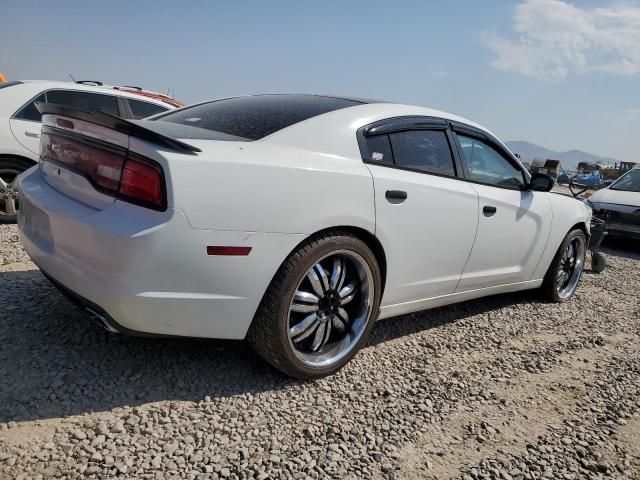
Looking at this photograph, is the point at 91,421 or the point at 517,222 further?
the point at 517,222

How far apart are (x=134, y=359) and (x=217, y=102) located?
175cm

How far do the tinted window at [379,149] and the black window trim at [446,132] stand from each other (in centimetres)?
2

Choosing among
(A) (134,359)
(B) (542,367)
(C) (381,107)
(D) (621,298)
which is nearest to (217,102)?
(C) (381,107)

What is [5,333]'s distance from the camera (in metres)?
2.74

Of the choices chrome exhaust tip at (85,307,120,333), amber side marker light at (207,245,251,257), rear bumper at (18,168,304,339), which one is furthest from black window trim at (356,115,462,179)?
Answer: chrome exhaust tip at (85,307,120,333)

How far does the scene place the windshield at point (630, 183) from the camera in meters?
8.80

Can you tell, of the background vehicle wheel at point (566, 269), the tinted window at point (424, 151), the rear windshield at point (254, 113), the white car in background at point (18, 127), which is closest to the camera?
the rear windshield at point (254, 113)

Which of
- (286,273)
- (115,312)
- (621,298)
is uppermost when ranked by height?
(286,273)

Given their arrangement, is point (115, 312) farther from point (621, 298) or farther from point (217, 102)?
point (621, 298)

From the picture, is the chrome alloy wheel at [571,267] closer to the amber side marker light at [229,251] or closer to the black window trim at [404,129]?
the black window trim at [404,129]

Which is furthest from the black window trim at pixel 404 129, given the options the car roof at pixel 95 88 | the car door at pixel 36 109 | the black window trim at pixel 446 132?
the car roof at pixel 95 88

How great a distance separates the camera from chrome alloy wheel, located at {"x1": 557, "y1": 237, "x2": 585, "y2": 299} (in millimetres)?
4801

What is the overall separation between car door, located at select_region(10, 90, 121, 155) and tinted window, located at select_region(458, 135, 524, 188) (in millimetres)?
3627

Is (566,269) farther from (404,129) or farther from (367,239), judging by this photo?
(367,239)
